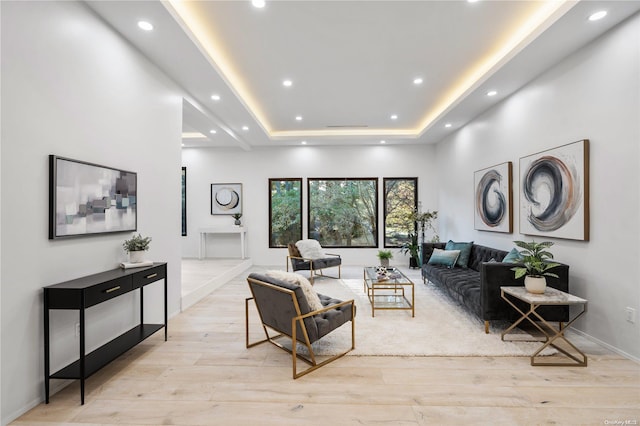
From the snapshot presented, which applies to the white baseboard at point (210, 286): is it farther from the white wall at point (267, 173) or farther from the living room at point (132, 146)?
the white wall at point (267, 173)

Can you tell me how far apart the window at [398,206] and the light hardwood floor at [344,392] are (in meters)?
4.71

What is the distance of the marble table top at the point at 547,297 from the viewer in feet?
8.52

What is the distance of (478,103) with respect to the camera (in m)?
4.68

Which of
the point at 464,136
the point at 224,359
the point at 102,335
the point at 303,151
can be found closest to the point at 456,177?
the point at 464,136

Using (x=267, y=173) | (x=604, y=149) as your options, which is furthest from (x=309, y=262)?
(x=604, y=149)

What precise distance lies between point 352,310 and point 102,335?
2341mm

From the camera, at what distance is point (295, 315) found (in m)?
2.47

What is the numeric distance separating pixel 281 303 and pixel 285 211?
524cm

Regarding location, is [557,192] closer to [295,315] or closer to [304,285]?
[304,285]

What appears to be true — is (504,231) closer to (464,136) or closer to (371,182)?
(464,136)

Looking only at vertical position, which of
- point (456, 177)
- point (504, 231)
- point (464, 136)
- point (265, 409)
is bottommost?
point (265, 409)

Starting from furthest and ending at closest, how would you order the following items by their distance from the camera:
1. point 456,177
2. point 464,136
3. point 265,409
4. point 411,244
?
point 411,244 < point 456,177 < point 464,136 < point 265,409

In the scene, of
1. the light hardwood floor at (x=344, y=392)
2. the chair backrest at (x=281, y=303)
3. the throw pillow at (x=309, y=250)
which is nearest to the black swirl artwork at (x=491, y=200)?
the light hardwood floor at (x=344, y=392)

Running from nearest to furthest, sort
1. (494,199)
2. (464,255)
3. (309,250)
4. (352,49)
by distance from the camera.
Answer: (352,49) < (494,199) < (464,255) < (309,250)
